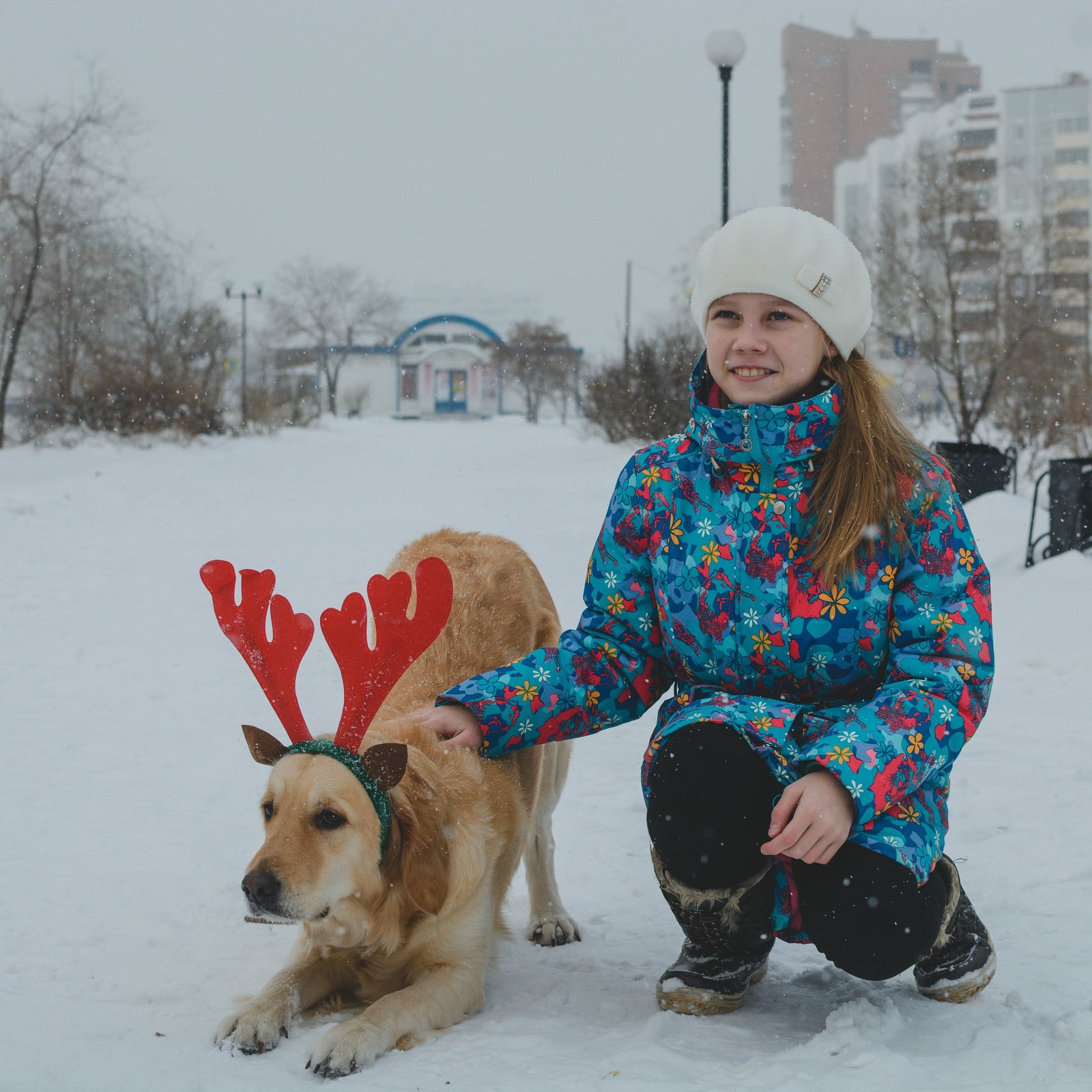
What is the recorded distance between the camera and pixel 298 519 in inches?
448

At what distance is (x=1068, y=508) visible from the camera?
7695mm

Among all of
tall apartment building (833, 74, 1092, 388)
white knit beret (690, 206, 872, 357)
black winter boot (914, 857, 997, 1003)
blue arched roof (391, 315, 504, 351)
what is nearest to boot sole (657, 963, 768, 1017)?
black winter boot (914, 857, 997, 1003)

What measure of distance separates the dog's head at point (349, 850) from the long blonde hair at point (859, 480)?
903 mm

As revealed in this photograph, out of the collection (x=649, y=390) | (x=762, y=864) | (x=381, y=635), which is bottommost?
(x=762, y=864)

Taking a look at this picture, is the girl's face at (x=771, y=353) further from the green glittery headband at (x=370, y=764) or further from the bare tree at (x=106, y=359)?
the bare tree at (x=106, y=359)

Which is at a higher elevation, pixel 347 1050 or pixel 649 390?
pixel 649 390

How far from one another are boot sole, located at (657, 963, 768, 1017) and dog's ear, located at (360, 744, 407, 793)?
2.30 ft

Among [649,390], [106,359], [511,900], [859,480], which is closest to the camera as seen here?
[859,480]

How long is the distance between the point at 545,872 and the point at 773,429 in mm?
1380

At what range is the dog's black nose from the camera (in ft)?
6.49

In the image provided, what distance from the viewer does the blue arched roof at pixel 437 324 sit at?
181 feet

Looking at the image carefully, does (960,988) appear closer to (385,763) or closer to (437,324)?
(385,763)

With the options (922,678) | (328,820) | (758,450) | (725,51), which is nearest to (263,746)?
(328,820)

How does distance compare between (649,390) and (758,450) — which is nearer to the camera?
(758,450)
